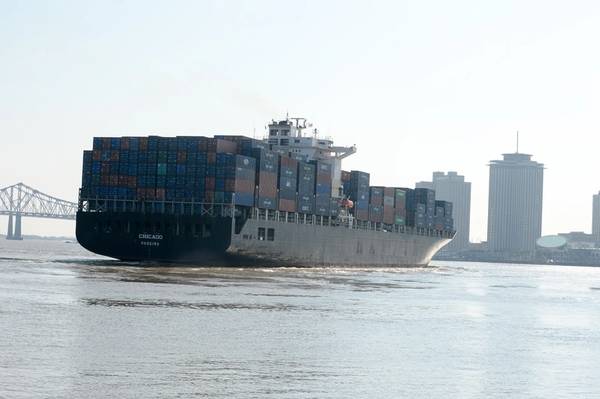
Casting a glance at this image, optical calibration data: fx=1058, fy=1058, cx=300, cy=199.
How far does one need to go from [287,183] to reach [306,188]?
496cm

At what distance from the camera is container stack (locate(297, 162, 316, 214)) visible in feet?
325

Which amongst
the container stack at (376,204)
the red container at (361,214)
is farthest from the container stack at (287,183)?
the container stack at (376,204)

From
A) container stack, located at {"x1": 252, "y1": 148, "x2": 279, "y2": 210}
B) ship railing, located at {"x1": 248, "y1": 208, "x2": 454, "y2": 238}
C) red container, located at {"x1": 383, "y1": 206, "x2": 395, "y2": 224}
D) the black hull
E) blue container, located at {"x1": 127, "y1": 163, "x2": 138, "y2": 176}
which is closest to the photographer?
the black hull

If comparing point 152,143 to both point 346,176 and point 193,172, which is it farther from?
point 346,176

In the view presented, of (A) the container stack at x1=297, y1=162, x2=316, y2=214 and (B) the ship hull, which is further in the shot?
(A) the container stack at x1=297, y1=162, x2=316, y2=214

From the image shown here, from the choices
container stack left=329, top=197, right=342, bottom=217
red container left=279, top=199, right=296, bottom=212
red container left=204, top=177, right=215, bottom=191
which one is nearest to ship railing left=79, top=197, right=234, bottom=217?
red container left=204, top=177, right=215, bottom=191

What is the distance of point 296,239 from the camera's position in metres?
96.2

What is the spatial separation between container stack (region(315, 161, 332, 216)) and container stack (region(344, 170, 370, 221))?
36.9 feet

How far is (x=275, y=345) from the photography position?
103 ft

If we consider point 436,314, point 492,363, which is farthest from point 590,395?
point 436,314

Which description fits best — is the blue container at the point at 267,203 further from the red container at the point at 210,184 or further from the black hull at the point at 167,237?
the black hull at the point at 167,237

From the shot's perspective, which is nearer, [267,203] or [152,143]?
[152,143]

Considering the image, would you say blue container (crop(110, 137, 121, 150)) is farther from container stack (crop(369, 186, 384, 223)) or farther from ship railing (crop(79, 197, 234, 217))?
container stack (crop(369, 186, 384, 223))

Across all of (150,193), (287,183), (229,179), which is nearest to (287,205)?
(287,183)
